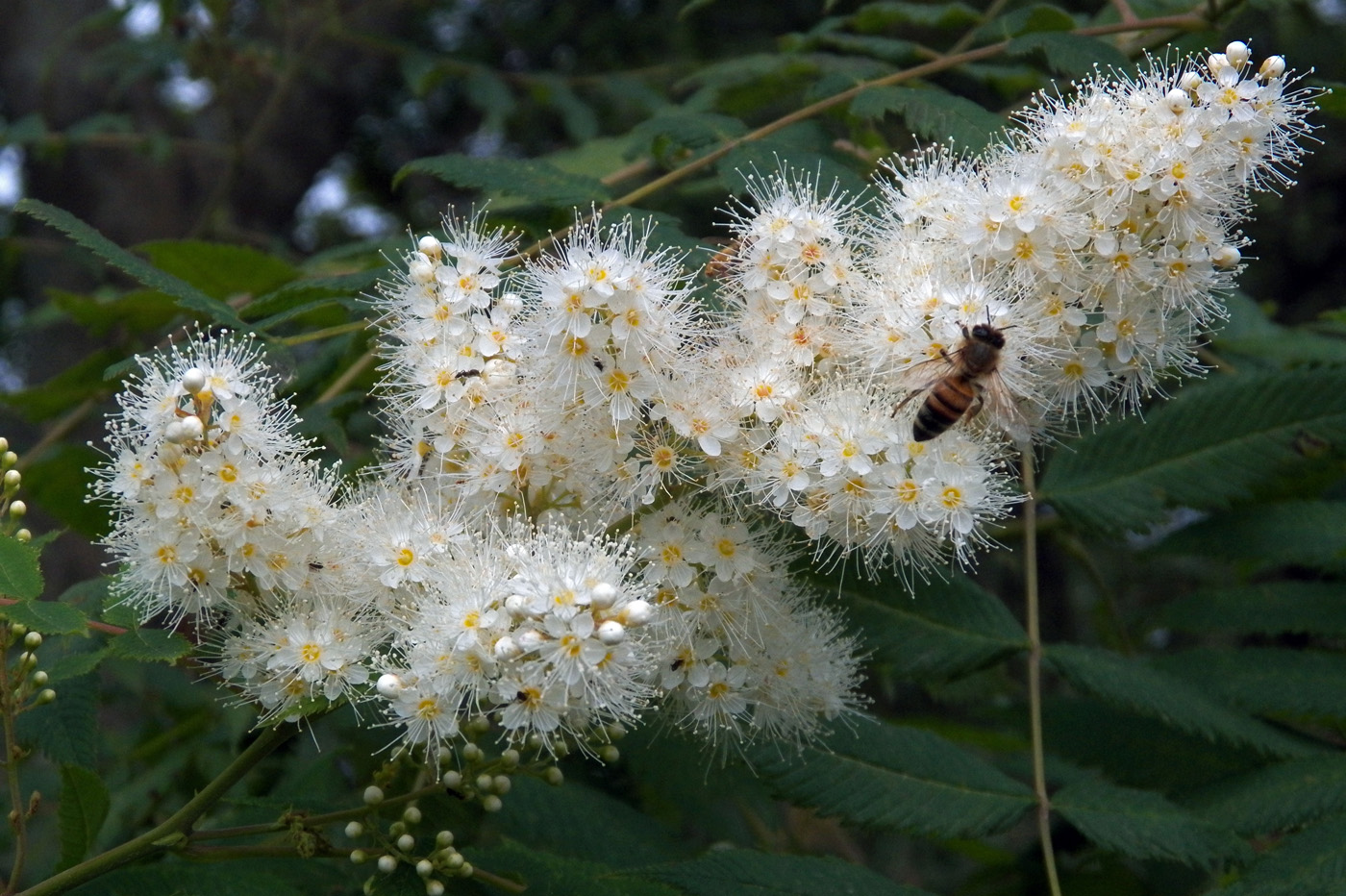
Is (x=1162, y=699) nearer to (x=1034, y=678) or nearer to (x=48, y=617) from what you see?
(x=1034, y=678)

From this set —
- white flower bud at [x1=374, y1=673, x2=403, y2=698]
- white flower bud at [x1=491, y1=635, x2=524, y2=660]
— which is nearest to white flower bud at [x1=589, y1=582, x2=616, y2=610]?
white flower bud at [x1=491, y1=635, x2=524, y2=660]

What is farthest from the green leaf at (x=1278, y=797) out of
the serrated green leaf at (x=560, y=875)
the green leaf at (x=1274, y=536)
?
the serrated green leaf at (x=560, y=875)

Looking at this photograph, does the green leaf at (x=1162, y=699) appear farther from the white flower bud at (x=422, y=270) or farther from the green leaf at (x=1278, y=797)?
the white flower bud at (x=422, y=270)

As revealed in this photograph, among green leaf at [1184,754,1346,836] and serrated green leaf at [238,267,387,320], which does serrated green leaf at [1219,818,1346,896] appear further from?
serrated green leaf at [238,267,387,320]

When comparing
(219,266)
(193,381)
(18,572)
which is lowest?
(18,572)

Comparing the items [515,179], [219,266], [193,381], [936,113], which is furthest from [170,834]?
[936,113]

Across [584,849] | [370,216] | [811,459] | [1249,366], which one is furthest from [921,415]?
[370,216]
